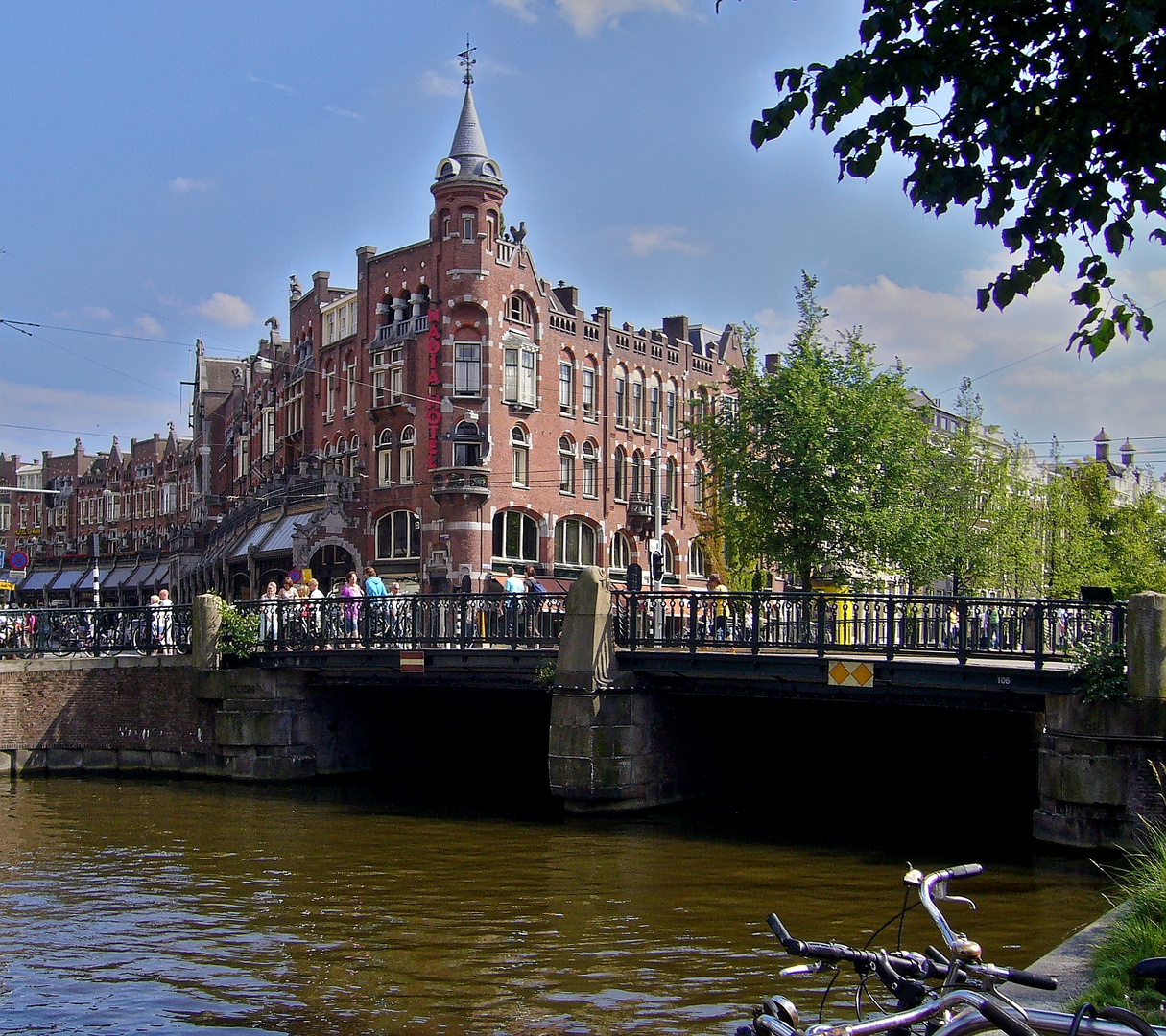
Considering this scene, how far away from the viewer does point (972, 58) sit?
7.25 m

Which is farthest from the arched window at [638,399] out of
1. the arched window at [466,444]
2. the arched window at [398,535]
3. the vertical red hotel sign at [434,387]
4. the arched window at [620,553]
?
the arched window at [398,535]

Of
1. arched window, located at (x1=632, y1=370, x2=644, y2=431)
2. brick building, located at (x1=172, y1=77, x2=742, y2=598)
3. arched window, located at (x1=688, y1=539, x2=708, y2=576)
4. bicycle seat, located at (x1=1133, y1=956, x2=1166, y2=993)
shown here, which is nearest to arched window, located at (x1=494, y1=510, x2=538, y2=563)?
brick building, located at (x1=172, y1=77, x2=742, y2=598)

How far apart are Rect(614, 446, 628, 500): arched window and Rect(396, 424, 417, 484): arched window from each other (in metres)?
10.2

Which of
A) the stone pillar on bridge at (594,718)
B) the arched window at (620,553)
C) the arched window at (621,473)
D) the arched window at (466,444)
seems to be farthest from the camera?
the arched window at (621,473)

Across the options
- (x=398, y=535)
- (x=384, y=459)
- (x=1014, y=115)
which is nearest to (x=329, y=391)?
(x=384, y=459)

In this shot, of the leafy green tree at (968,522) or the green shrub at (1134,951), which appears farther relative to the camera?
the leafy green tree at (968,522)

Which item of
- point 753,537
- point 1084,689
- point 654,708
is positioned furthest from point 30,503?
point 1084,689

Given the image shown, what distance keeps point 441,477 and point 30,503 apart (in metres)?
74.1

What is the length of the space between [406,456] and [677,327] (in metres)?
19.4

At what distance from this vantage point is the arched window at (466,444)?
4744cm

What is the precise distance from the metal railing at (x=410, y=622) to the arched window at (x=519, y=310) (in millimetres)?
24807

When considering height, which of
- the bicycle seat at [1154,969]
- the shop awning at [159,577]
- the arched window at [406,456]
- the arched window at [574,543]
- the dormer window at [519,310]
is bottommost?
the bicycle seat at [1154,969]

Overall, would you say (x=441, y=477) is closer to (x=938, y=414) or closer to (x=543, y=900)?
(x=543, y=900)

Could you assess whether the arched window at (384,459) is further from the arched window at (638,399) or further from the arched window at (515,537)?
the arched window at (638,399)
